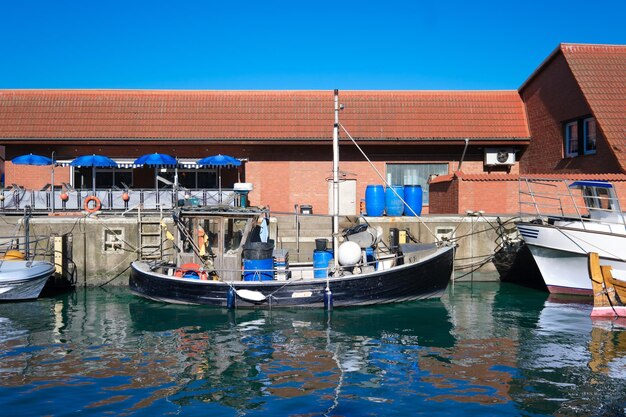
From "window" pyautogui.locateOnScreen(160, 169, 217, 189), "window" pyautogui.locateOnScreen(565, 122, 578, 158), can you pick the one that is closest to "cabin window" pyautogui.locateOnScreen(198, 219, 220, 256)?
"window" pyautogui.locateOnScreen(160, 169, 217, 189)

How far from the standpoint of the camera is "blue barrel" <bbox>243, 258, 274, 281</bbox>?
16.9m

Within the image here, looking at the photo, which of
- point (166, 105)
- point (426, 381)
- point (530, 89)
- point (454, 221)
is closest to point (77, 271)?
point (166, 105)

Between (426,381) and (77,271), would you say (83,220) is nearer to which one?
(77,271)

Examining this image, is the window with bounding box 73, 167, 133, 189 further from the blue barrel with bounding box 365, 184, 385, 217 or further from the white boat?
the white boat

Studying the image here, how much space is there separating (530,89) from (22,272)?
21.7 meters

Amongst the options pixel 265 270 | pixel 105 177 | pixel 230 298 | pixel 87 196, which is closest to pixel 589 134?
pixel 265 270

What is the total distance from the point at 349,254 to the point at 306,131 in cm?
1133

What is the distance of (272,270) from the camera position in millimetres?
16719

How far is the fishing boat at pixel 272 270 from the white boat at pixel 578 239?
3.14 m

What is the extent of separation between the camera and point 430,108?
28.5m

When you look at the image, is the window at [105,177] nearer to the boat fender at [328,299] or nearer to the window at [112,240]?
the window at [112,240]

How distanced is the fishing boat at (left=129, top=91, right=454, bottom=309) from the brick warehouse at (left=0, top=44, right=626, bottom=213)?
8.25 metres

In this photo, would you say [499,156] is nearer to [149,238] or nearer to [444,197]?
[444,197]

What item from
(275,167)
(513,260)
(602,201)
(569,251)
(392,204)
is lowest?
(513,260)
